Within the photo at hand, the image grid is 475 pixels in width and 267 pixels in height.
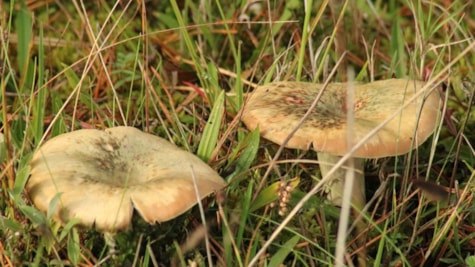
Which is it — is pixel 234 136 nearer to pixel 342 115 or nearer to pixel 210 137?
pixel 210 137

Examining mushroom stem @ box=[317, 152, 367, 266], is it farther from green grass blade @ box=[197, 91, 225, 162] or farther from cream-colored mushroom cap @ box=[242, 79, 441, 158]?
green grass blade @ box=[197, 91, 225, 162]

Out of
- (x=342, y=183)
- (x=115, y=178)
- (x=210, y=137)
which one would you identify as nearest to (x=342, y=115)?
(x=342, y=183)

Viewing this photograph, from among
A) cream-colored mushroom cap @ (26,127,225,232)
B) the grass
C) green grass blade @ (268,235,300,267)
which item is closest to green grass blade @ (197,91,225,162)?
the grass

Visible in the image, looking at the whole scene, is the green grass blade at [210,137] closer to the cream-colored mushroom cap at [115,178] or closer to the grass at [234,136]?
the grass at [234,136]

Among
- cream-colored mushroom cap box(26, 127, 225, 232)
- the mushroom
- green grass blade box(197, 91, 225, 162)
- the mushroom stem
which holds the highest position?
the mushroom

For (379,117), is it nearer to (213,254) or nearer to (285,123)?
(285,123)

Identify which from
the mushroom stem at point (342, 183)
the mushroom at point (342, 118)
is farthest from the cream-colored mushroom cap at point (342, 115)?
the mushroom stem at point (342, 183)
